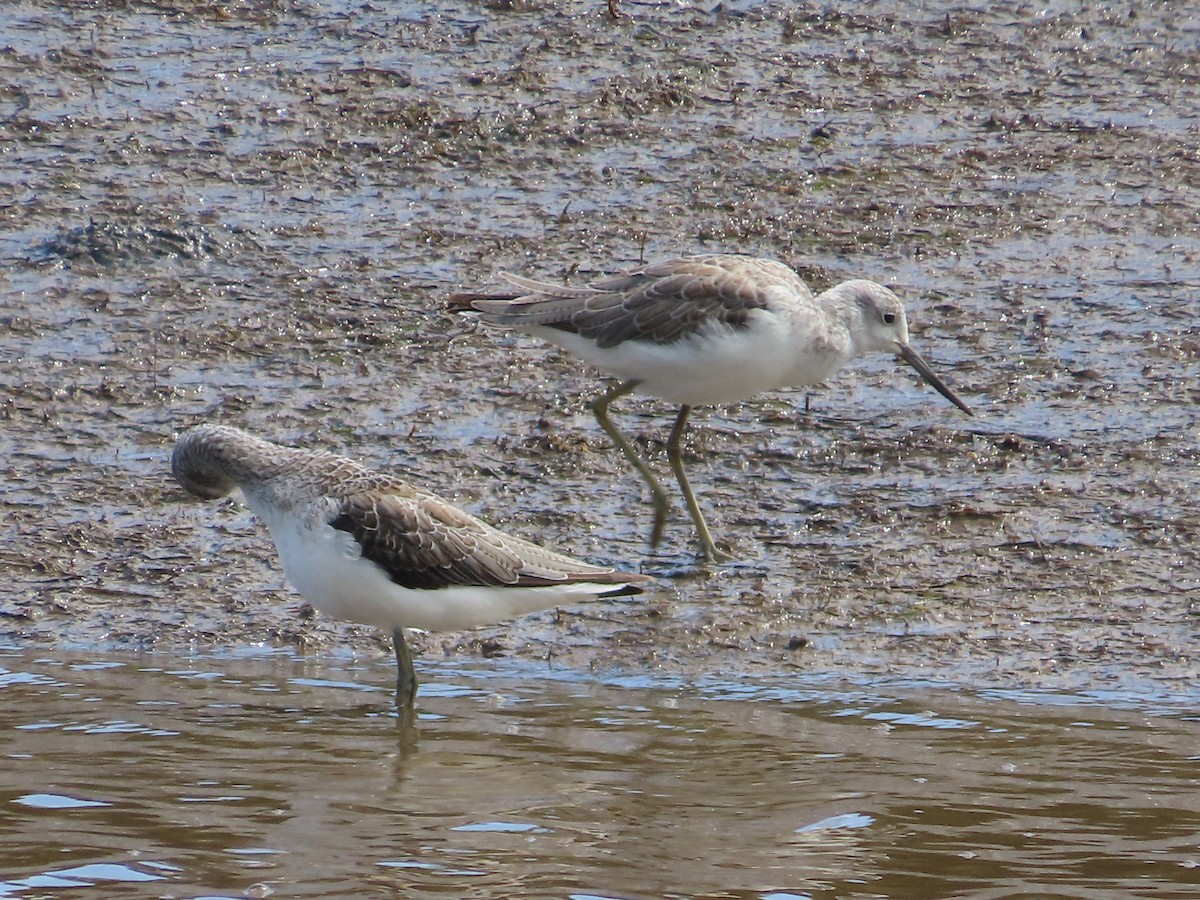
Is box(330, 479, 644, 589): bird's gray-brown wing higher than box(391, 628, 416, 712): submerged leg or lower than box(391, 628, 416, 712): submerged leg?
higher

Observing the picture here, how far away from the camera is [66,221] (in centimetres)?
1035

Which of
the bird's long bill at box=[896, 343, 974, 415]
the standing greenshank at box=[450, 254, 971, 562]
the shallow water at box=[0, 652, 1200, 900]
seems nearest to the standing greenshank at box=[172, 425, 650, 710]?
the shallow water at box=[0, 652, 1200, 900]

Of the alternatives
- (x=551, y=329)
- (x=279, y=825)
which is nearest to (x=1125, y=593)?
(x=551, y=329)

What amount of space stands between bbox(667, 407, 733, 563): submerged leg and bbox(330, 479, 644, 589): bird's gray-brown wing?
1.17 metres

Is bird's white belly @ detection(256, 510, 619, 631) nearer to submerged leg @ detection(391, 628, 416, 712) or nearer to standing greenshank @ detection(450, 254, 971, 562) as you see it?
submerged leg @ detection(391, 628, 416, 712)

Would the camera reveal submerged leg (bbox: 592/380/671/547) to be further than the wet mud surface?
Yes

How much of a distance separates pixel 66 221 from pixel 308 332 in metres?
1.77

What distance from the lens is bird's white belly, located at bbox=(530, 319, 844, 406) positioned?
8.12 meters

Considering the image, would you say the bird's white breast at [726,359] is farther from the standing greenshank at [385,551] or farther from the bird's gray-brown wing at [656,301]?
the standing greenshank at [385,551]

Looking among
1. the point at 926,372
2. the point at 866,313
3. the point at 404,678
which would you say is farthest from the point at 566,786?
the point at 926,372

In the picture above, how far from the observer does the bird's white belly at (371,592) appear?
21.5 feet

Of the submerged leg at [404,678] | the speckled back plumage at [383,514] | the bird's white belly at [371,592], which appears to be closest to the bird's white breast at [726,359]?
the speckled back plumage at [383,514]

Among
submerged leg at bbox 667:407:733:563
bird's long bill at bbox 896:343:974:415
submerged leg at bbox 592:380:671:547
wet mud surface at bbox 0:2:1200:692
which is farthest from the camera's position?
bird's long bill at bbox 896:343:974:415

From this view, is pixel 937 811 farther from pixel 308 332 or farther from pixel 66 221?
pixel 66 221
